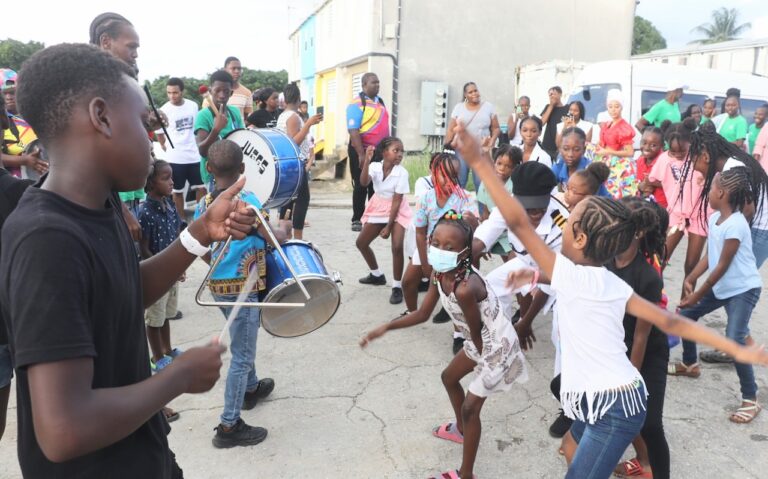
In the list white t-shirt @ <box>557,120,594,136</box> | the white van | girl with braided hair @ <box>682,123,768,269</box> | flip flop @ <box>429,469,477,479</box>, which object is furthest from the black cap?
the white van

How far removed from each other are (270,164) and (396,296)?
1.75 m

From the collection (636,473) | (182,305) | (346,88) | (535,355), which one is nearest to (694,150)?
(535,355)

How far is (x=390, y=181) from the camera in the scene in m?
5.38

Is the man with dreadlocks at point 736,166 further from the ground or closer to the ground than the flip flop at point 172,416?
further from the ground

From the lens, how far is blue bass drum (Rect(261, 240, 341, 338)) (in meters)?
2.79

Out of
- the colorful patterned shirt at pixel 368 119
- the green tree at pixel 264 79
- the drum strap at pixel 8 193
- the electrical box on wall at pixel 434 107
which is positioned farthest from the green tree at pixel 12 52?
the drum strap at pixel 8 193

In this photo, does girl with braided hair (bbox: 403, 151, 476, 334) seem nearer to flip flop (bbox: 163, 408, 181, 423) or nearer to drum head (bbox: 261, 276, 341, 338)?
drum head (bbox: 261, 276, 341, 338)

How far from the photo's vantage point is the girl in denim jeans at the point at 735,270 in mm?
3395

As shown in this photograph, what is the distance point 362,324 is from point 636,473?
249cm

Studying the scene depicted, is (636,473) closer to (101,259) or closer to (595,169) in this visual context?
(595,169)

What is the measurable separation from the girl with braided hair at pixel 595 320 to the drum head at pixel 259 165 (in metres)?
2.95

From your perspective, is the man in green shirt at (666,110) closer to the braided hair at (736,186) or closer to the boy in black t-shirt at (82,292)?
the braided hair at (736,186)

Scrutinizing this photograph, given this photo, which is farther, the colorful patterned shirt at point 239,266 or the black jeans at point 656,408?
the colorful patterned shirt at point 239,266

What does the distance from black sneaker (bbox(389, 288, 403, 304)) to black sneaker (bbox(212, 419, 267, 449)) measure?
2.37 m
